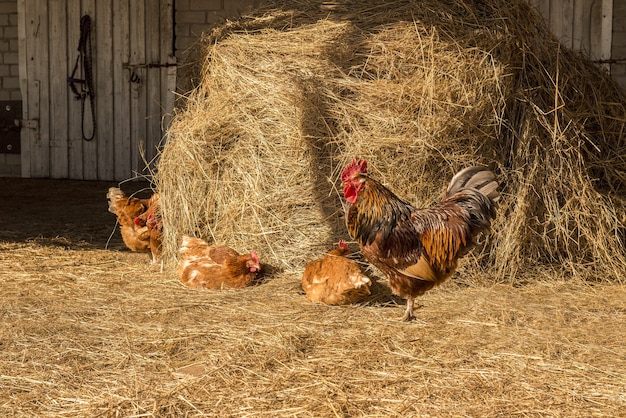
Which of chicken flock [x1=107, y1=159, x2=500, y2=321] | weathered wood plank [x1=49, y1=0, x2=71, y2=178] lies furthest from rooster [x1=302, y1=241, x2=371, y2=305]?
weathered wood plank [x1=49, y1=0, x2=71, y2=178]

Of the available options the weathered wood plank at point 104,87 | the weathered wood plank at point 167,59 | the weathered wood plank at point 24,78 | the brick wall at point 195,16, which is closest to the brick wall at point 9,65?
the weathered wood plank at point 24,78

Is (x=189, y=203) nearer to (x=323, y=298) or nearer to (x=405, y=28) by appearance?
(x=323, y=298)

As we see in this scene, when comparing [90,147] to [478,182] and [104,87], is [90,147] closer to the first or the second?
[104,87]

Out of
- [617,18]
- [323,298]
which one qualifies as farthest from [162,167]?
[617,18]

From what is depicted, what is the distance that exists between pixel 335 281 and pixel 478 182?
1.24 m

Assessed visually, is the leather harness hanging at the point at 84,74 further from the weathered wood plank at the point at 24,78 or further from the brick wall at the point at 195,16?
the brick wall at the point at 195,16

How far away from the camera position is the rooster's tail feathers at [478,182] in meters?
4.82

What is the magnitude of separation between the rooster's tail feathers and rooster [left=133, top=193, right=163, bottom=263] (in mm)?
2896

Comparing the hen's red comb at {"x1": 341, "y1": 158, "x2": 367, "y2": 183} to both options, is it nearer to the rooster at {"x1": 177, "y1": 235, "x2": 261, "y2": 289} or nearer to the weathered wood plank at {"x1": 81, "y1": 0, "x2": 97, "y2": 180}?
the rooster at {"x1": 177, "y1": 235, "x2": 261, "y2": 289}

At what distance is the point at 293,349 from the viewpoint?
4.20m

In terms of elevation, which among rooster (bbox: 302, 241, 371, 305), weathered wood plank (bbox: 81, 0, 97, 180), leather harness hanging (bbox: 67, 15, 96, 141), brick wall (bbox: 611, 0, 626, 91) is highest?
brick wall (bbox: 611, 0, 626, 91)

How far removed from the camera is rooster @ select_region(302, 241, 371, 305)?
513 cm

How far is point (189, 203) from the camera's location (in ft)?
21.3

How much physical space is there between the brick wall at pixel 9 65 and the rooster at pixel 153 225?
6070 mm
